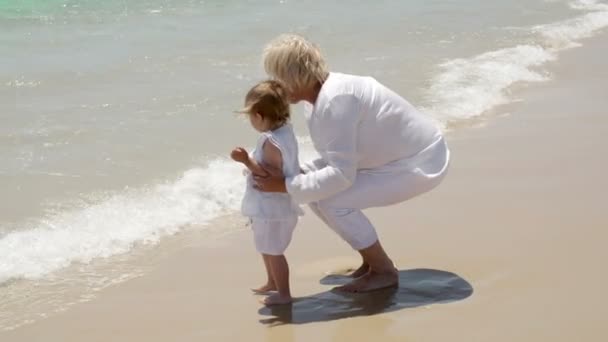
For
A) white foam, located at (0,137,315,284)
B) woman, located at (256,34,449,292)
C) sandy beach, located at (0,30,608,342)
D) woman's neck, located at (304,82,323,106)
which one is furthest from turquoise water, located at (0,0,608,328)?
woman's neck, located at (304,82,323,106)

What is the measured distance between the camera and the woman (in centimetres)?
446

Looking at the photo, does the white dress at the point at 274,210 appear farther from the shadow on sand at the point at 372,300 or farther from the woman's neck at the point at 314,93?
the shadow on sand at the point at 372,300

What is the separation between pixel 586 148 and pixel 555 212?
1492 millimetres

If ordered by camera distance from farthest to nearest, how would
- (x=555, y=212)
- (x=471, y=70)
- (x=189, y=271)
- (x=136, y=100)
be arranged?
(x=471, y=70) < (x=136, y=100) < (x=555, y=212) < (x=189, y=271)

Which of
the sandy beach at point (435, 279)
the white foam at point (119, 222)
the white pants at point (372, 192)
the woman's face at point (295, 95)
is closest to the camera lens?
the sandy beach at point (435, 279)

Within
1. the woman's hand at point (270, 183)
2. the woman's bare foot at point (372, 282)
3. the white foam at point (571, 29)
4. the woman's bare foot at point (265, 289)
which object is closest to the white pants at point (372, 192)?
the woman's bare foot at point (372, 282)

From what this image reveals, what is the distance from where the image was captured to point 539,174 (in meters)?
6.43

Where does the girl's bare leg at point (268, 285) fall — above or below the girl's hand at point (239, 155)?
below

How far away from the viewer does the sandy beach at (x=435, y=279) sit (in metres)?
4.25

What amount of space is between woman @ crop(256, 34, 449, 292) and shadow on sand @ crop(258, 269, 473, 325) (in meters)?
0.07

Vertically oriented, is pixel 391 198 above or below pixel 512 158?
above

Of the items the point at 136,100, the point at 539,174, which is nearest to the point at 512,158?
the point at 539,174

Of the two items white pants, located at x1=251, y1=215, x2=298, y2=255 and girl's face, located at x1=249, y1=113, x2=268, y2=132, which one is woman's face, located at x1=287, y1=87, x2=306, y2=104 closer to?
girl's face, located at x1=249, y1=113, x2=268, y2=132

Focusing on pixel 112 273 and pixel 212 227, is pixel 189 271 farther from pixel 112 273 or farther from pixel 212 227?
pixel 212 227
